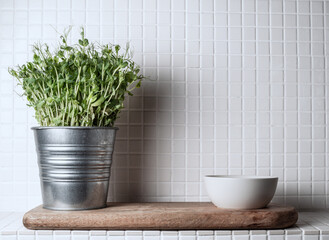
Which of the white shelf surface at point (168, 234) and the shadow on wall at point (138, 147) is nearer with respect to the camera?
the white shelf surface at point (168, 234)

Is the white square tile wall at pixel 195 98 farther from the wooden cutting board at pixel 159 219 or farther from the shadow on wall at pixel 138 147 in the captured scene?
the wooden cutting board at pixel 159 219

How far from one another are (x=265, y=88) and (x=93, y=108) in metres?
0.57

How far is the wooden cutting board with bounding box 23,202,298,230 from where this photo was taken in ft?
3.07

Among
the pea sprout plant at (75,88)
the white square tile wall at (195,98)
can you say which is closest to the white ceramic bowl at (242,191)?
the white square tile wall at (195,98)

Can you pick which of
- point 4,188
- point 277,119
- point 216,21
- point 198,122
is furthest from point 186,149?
point 4,188

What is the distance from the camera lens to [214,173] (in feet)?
4.00

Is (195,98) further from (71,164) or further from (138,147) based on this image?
(71,164)

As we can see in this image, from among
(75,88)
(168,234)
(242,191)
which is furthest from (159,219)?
(75,88)

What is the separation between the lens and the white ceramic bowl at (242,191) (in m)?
0.97

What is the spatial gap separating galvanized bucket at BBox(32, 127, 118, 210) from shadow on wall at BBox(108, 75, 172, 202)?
0.68 feet

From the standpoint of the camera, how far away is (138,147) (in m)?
1.22

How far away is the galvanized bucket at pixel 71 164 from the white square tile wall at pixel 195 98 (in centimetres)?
22

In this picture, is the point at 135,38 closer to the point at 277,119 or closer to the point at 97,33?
the point at 97,33

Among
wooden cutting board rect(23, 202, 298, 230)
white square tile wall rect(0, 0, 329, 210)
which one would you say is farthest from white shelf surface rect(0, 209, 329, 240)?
white square tile wall rect(0, 0, 329, 210)
